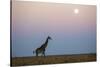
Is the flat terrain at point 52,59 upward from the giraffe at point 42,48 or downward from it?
downward

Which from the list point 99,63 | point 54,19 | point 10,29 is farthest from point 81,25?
point 10,29

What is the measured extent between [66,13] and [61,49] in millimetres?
377

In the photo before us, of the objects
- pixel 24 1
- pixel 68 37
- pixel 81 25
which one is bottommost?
pixel 68 37

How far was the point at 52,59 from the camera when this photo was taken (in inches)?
56.8

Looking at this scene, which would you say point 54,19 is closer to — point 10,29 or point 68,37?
point 68,37

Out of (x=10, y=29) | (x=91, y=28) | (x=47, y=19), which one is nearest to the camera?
(x=10, y=29)

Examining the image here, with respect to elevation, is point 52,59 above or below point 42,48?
below

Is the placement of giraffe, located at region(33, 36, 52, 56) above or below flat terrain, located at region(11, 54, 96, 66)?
above

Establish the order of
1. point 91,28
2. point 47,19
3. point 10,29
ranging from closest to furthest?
point 10,29 → point 47,19 → point 91,28

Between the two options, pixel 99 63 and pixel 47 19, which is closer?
pixel 47 19

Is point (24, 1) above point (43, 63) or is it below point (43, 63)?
above

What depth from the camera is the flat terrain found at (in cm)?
137

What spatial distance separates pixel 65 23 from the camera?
4.84ft

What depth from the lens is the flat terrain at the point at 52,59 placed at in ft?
4.48
